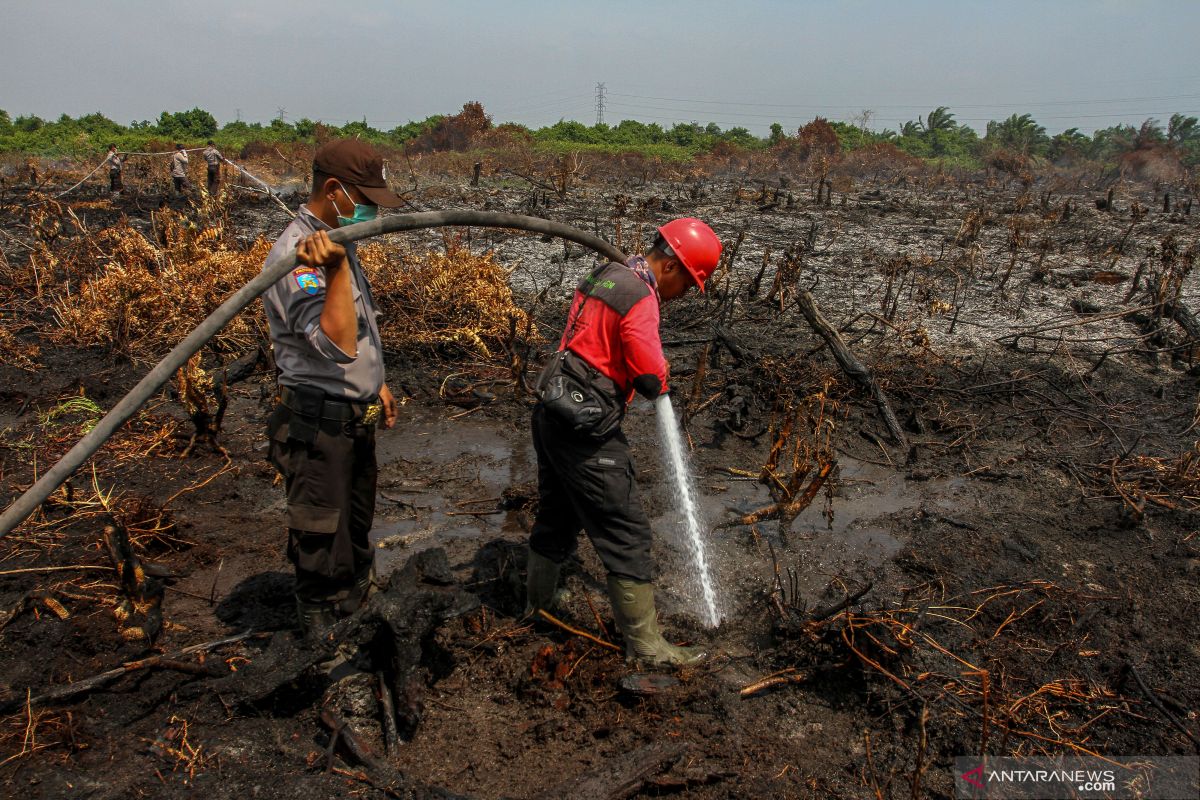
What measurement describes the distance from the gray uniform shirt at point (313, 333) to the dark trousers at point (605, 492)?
2.57 ft

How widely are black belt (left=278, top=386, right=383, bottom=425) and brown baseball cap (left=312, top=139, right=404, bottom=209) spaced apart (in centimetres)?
79

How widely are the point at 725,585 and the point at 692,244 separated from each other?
2.08 meters

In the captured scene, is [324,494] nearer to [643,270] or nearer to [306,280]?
[306,280]

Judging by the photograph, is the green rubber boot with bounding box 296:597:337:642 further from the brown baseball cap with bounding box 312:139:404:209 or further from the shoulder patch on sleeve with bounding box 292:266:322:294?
the brown baseball cap with bounding box 312:139:404:209

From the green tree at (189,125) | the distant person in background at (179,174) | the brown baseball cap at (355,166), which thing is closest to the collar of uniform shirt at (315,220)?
the brown baseball cap at (355,166)

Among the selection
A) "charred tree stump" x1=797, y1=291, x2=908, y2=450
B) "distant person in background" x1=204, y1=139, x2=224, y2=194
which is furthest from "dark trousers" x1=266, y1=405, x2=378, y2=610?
"distant person in background" x1=204, y1=139, x2=224, y2=194

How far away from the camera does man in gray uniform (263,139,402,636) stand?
8.57 ft

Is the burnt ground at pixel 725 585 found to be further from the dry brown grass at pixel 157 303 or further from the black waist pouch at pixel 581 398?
the black waist pouch at pixel 581 398

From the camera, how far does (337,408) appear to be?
9.27ft

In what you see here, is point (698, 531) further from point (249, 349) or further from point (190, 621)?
point (249, 349)

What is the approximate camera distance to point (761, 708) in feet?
10.3

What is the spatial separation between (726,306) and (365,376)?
20.2ft

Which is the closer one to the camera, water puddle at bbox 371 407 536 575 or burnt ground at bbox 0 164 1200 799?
burnt ground at bbox 0 164 1200 799

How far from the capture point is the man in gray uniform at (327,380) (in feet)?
8.57
